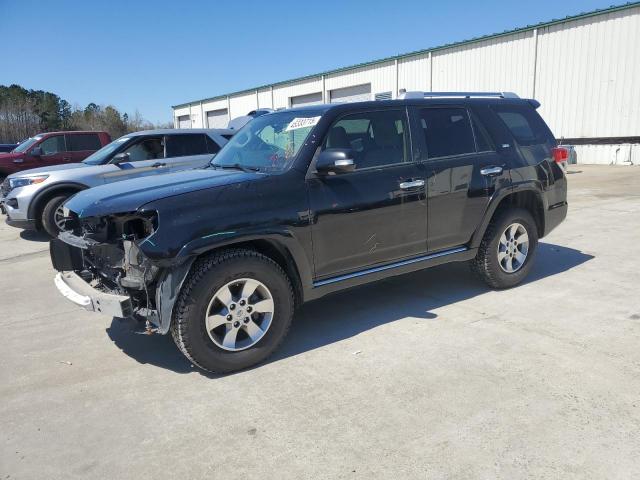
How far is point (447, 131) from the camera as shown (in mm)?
4758

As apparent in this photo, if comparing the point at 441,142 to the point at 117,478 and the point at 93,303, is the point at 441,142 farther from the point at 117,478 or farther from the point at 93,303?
the point at 117,478

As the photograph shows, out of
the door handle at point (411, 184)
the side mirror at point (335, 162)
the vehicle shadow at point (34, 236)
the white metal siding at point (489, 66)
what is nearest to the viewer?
the side mirror at point (335, 162)

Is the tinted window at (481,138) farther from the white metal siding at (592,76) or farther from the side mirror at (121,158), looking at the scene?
the white metal siding at (592,76)

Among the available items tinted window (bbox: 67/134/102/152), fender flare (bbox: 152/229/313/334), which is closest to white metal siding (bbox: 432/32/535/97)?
tinted window (bbox: 67/134/102/152)

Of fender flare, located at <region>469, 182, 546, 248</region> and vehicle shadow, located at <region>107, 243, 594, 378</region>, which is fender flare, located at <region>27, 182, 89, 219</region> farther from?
fender flare, located at <region>469, 182, 546, 248</region>

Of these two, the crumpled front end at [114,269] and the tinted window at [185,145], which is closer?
the crumpled front end at [114,269]

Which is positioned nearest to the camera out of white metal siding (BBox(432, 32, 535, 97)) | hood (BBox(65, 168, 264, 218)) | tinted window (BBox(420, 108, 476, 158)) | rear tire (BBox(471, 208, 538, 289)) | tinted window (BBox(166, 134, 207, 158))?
hood (BBox(65, 168, 264, 218))

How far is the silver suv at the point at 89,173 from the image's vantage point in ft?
27.8

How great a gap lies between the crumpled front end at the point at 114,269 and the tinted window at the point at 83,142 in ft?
32.7

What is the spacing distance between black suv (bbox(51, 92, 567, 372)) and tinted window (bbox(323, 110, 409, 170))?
12 mm

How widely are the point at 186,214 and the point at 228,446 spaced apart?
4.83 feet

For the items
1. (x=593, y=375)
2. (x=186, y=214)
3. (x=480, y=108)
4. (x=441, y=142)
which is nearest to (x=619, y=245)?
(x=480, y=108)

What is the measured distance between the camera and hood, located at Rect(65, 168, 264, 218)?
3455 millimetres

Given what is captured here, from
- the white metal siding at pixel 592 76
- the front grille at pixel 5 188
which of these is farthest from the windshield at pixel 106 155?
the white metal siding at pixel 592 76
